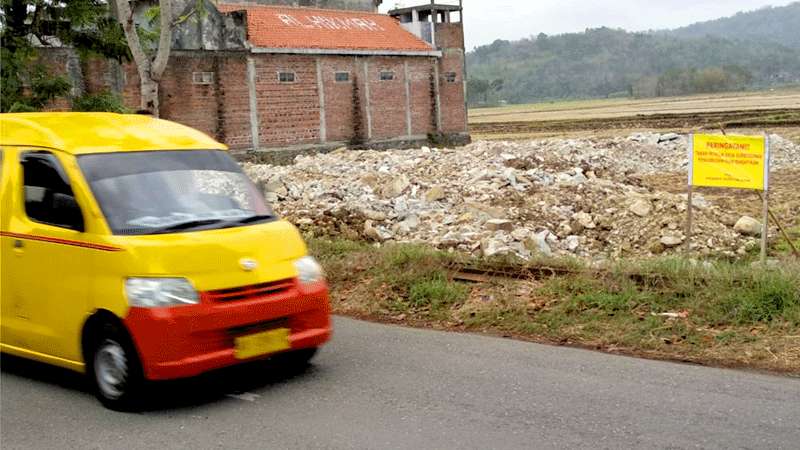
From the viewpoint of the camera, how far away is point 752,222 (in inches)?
607

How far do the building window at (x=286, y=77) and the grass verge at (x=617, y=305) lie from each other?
2438 cm

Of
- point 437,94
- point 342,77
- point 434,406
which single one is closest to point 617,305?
point 434,406

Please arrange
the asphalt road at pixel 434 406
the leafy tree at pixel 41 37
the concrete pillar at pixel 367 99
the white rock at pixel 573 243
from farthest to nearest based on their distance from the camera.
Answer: the concrete pillar at pixel 367 99 → the leafy tree at pixel 41 37 → the white rock at pixel 573 243 → the asphalt road at pixel 434 406

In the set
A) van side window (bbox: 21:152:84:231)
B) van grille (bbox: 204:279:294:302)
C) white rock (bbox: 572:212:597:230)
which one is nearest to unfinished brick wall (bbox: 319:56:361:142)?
white rock (bbox: 572:212:597:230)

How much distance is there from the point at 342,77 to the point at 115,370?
3064 cm

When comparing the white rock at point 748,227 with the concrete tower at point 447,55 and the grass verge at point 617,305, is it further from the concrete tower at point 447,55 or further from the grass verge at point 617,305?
the concrete tower at point 447,55

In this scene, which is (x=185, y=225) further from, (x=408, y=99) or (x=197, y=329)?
(x=408, y=99)

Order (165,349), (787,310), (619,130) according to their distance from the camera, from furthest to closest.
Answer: (619,130), (787,310), (165,349)

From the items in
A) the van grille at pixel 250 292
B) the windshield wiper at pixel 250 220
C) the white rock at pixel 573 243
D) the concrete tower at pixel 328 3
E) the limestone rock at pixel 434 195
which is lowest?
the white rock at pixel 573 243

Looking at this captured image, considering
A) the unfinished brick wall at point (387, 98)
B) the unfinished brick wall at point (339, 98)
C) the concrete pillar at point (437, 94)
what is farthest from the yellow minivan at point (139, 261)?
the concrete pillar at point (437, 94)

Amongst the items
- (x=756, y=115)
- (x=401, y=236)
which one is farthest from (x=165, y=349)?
(x=756, y=115)

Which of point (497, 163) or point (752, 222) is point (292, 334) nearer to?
point (752, 222)

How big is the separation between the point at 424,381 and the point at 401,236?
8.38m

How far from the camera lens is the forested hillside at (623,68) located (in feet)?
382
